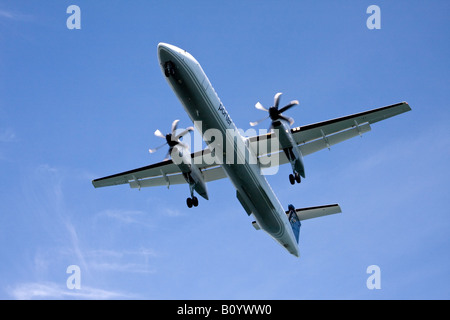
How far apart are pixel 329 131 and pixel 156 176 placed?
11.6 metres

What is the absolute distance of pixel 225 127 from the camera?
85.8 ft

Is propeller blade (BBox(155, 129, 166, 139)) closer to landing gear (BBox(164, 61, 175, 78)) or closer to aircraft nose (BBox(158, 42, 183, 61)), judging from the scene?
landing gear (BBox(164, 61, 175, 78))

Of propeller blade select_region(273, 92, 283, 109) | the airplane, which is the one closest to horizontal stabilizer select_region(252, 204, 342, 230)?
the airplane

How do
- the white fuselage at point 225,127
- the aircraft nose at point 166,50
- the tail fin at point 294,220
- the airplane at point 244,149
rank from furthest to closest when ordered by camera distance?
the tail fin at point 294,220
the airplane at point 244,149
the white fuselage at point 225,127
the aircraft nose at point 166,50

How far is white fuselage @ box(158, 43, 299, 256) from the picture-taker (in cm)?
2445

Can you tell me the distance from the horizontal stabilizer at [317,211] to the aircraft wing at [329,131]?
3961mm

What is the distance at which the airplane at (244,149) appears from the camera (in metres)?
24.9

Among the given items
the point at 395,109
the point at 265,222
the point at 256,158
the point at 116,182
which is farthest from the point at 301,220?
the point at 116,182

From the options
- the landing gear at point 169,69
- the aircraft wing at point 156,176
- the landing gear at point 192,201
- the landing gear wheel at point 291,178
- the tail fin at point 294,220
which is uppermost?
the landing gear at point 169,69

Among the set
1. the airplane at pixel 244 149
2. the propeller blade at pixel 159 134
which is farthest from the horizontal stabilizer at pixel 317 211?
the propeller blade at pixel 159 134

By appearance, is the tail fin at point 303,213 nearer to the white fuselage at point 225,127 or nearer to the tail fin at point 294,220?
the tail fin at point 294,220

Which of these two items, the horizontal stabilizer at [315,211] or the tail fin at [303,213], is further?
the tail fin at [303,213]

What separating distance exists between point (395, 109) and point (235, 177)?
9.55 meters

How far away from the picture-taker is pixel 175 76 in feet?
79.9
